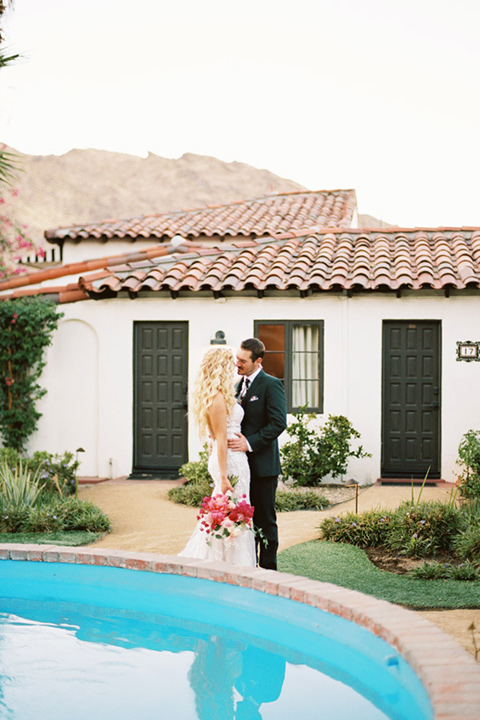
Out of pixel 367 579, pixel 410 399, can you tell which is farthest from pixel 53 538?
pixel 410 399

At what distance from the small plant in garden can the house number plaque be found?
7.13ft

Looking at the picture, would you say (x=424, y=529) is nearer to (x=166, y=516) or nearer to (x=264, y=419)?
(x=264, y=419)

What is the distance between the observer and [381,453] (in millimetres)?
12703

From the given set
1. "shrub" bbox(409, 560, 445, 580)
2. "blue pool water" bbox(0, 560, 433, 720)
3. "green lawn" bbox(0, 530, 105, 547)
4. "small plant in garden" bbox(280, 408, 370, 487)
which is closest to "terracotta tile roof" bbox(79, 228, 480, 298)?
"small plant in garden" bbox(280, 408, 370, 487)

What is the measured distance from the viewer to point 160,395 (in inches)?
524

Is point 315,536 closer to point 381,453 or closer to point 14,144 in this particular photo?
point 381,453

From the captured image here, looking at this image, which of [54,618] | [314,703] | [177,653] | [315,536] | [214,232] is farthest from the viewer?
[214,232]

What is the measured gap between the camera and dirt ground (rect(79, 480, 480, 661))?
795cm

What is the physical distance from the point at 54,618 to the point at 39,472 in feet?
14.0

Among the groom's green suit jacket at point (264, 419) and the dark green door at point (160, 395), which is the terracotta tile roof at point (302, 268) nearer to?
the dark green door at point (160, 395)

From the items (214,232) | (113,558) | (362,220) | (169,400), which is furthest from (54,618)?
(362,220)

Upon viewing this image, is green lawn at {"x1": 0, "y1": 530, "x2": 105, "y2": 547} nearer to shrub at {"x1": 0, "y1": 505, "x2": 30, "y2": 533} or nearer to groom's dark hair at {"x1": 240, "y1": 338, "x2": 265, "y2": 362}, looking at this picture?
shrub at {"x1": 0, "y1": 505, "x2": 30, "y2": 533}

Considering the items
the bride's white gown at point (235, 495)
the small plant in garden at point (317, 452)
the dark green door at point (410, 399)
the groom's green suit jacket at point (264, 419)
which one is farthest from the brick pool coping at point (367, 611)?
the dark green door at point (410, 399)

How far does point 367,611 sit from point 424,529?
3318 millimetres
